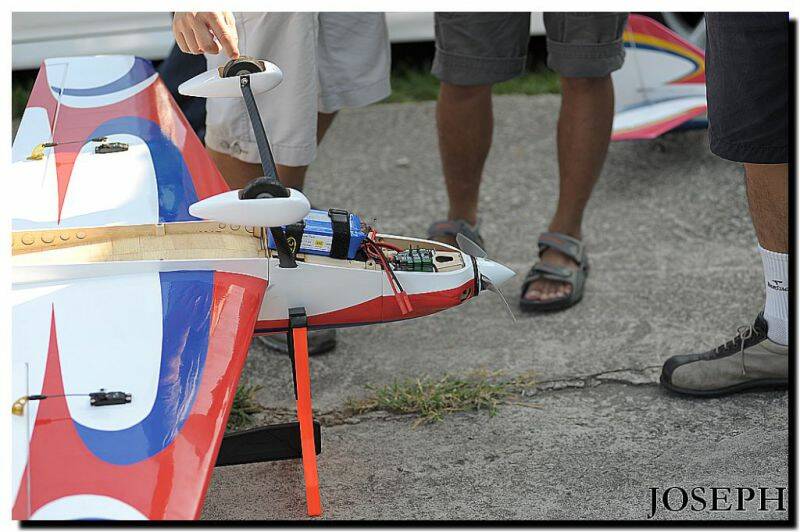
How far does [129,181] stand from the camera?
251 cm

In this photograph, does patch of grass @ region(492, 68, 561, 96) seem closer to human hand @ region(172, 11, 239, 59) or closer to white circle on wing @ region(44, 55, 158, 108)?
white circle on wing @ region(44, 55, 158, 108)

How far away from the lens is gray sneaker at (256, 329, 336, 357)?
124 inches

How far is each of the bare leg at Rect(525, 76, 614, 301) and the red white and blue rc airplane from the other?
92 cm

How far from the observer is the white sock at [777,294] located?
8.75 ft

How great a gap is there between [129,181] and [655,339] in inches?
72.8

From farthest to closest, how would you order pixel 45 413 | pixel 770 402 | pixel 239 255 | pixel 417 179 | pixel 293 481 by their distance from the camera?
1. pixel 417 179
2. pixel 770 402
3. pixel 293 481
4. pixel 239 255
5. pixel 45 413

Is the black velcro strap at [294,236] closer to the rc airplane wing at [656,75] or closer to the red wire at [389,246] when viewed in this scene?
the red wire at [389,246]

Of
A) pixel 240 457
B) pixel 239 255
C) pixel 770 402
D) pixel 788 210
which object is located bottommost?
Answer: pixel 770 402

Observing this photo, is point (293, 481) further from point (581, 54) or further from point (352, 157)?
point (352, 157)

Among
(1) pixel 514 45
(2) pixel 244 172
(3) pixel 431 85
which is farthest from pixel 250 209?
(3) pixel 431 85

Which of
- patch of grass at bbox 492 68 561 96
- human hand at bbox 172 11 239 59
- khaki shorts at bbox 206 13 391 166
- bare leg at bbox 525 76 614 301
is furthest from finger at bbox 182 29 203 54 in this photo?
patch of grass at bbox 492 68 561 96

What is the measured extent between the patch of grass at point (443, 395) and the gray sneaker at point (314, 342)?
303 millimetres

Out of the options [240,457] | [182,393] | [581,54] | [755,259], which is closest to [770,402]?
[755,259]

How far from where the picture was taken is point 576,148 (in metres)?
3.41
